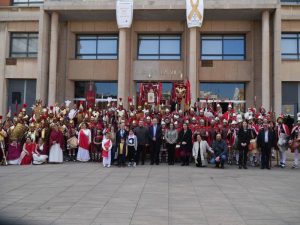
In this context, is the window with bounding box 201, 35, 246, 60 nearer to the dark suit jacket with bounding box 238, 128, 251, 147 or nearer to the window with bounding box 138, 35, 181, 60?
the window with bounding box 138, 35, 181, 60

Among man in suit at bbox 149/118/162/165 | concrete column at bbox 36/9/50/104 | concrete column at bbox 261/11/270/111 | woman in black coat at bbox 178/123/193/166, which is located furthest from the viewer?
concrete column at bbox 36/9/50/104

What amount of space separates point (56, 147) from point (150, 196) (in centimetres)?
906

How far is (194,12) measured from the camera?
27.1 m

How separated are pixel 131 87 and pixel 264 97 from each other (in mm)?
9754

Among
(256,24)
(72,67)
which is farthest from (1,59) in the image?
(256,24)

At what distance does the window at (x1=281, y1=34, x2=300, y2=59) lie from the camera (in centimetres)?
2950

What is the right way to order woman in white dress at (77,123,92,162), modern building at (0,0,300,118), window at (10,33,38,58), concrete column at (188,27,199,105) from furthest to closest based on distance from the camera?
window at (10,33,38,58) < modern building at (0,0,300,118) < concrete column at (188,27,199,105) < woman in white dress at (77,123,92,162)

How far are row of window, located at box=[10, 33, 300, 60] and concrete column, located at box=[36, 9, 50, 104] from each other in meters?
2.53

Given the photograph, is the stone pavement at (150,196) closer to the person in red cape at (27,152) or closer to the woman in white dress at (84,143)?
the person in red cape at (27,152)

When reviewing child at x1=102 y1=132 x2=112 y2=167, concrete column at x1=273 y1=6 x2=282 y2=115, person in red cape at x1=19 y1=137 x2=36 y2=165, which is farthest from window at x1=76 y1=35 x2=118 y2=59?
child at x1=102 y1=132 x2=112 y2=167

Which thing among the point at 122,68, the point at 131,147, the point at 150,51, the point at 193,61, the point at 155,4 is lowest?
the point at 131,147

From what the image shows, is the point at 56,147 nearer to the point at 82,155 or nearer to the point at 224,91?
the point at 82,155

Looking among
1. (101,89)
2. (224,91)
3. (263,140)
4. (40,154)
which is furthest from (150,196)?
(101,89)

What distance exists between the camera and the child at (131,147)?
16594mm
